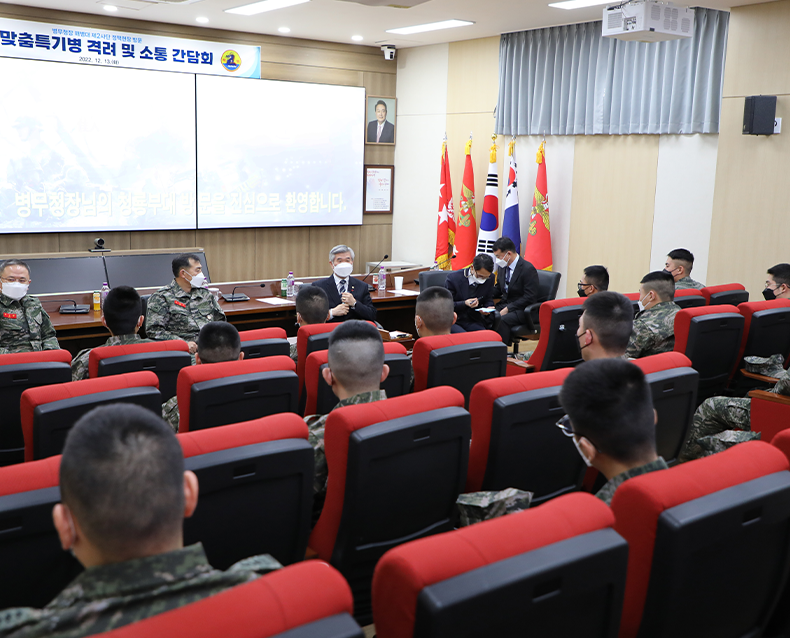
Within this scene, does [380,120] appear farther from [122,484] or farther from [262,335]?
[122,484]

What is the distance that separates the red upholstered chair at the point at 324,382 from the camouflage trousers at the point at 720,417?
1.61m

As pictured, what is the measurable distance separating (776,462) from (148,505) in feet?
4.40

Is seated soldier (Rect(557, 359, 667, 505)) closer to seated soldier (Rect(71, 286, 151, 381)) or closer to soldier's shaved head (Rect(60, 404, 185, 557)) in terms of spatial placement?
soldier's shaved head (Rect(60, 404, 185, 557))

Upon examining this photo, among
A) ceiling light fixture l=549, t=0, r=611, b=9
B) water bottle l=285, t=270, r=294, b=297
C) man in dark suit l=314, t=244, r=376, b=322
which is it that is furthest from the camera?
water bottle l=285, t=270, r=294, b=297

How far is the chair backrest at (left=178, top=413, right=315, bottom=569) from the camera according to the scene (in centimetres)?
183

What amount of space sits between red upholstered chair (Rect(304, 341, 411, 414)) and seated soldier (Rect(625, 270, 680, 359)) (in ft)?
6.08

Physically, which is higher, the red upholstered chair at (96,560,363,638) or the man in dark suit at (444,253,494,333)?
the red upholstered chair at (96,560,363,638)

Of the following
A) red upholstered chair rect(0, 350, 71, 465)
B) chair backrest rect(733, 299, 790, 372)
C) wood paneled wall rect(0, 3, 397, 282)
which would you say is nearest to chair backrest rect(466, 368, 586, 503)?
red upholstered chair rect(0, 350, 71, 465)

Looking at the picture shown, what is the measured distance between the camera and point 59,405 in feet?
7.98

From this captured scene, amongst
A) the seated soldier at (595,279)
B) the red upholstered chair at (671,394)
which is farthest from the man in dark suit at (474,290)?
the red upholstered chair at (671,394)

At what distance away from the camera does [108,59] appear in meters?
7.84

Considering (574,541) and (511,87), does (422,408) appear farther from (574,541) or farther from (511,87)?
(511,87)

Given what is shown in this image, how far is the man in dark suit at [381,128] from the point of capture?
387 inches

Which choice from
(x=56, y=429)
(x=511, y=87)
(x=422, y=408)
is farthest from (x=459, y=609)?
(x=511, y=87)
